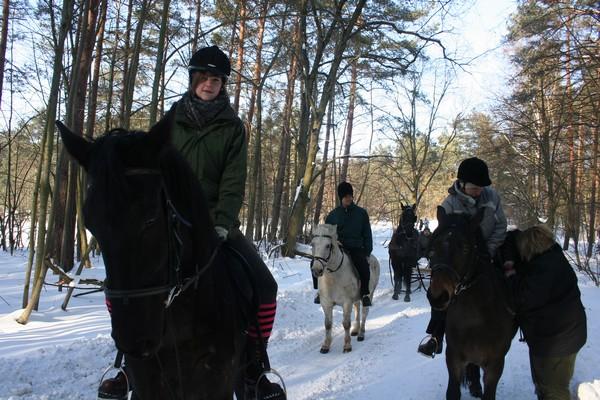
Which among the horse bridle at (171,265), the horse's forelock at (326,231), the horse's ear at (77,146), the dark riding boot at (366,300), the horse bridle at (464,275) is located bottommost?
the dark riding boot at (366,300)

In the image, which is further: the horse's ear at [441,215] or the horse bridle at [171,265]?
the horse's ear at [441,215]

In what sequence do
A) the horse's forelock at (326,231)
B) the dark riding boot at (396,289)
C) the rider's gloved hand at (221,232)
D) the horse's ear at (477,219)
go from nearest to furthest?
the rider's gloved hand at (221,232)
the horse's ear at (477,219)
the horse's forelock at (326,231)
the dark riding boot at (396,289)

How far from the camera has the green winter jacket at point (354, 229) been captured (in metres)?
8.38

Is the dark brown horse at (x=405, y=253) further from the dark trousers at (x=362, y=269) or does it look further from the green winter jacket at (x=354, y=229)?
the green winter jacket at (x=354, y=229)

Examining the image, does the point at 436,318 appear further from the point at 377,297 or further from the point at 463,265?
the point at 377,297

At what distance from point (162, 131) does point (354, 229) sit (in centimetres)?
689

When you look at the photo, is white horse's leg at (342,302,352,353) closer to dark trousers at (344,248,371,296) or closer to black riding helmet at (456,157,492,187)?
dark trousers at (344,248,371,296)

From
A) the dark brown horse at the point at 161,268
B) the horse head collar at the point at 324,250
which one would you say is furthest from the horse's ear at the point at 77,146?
the horse head collar at the point at 324,250

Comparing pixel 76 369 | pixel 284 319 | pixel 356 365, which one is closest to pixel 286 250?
pixel 284 319

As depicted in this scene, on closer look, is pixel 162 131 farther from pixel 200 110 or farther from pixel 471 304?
pixel 471 304

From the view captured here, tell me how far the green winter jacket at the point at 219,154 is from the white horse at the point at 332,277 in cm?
467

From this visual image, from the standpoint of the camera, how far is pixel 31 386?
186 inches

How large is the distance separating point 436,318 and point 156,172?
422 cm

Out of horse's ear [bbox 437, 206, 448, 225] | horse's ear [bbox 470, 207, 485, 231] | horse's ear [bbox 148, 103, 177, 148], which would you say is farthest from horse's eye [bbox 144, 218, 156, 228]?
horse's ear [bbox 470, 207, 485, 231]
